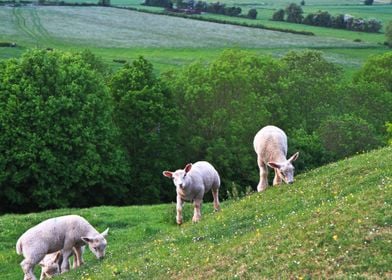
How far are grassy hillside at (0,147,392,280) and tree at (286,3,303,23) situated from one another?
139 metres

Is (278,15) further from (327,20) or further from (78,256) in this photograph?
(78,256)

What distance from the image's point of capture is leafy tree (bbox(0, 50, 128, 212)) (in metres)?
49.2

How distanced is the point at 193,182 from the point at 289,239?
742 cm

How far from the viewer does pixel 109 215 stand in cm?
3253

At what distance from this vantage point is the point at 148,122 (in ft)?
192

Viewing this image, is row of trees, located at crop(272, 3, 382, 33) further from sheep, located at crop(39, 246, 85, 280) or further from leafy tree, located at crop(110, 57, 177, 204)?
sheep, located at crop(39, 246, 85, 280)

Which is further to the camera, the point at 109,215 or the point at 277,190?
the point at 109,215

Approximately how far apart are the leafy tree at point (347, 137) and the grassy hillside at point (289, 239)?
3545 centimetres

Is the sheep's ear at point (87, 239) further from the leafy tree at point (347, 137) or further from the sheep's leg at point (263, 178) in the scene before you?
the leafy tree at point (347, 137)

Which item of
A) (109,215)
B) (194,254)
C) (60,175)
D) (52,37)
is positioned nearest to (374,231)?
(194,254)

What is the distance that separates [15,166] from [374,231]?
3922 cm

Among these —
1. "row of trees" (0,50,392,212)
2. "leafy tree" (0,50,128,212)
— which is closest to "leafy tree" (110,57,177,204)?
"row of trees" (0,50,392,212)

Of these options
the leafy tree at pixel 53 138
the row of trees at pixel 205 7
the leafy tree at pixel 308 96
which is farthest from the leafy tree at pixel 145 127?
the row of trees at pixel 205 7

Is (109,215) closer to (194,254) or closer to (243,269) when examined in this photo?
(194,254)
